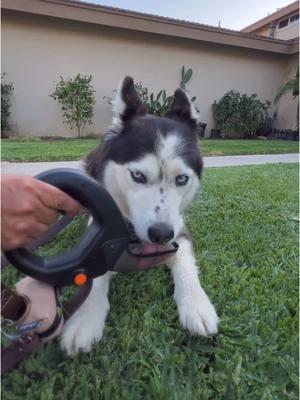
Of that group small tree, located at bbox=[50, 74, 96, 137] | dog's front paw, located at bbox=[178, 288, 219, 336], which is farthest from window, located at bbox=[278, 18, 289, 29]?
dog's front paw, located at bbox=[178, 288, 219, 336]

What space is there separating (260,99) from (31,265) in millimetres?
13910

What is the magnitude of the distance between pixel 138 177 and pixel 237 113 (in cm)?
1102

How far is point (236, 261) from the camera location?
2.03m

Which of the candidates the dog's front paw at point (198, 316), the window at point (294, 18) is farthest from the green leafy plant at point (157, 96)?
the dog's front paw at point (198, 316)

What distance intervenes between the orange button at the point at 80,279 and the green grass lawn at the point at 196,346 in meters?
0.30

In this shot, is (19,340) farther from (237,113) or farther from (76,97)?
(237,113)

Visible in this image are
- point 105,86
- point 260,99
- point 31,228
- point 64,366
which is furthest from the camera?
point 260,99

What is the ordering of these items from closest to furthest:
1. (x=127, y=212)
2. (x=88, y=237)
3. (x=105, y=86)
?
(x=88, y=237), (x=127, y=212), (x=105, y=86)

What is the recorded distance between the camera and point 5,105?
9648 millimetres

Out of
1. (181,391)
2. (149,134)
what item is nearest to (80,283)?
(181,391)

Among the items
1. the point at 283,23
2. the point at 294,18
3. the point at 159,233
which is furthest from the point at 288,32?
the point at 159,233

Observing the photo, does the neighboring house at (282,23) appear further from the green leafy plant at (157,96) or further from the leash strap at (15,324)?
the leash strap at (15,324)

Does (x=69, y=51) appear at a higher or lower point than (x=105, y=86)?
higher

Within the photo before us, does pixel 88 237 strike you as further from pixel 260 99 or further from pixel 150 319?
pixel 260 99
